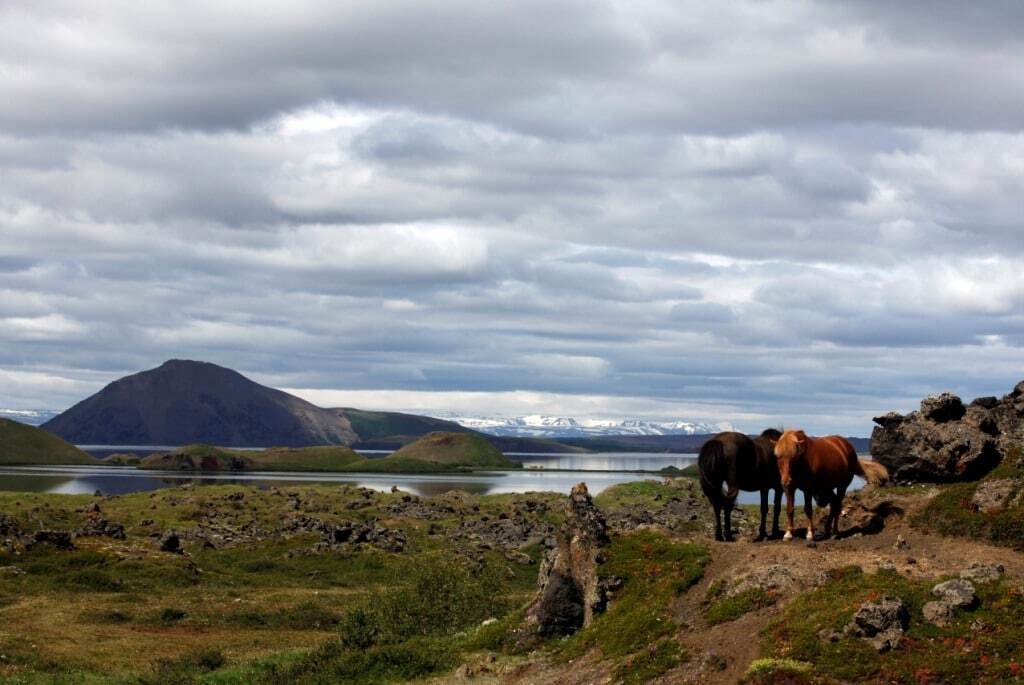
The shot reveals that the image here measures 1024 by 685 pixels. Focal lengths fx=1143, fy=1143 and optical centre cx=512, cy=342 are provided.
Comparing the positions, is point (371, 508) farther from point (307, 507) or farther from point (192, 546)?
point (192, 546)

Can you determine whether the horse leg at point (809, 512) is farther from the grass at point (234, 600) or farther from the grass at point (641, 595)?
the grass at point (234, 600)

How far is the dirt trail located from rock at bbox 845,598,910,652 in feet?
9.28

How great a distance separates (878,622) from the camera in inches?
1156

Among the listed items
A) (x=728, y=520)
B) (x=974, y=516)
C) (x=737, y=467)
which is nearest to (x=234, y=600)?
(x=728, y=520)

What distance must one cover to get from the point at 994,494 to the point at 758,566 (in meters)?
8.40

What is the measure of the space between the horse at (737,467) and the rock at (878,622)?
861 cm

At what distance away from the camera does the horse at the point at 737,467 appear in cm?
3841

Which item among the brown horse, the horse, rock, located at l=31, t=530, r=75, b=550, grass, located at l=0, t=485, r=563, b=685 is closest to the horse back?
the brown horse

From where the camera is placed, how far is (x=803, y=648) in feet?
96.6

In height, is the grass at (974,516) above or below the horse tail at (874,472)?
below

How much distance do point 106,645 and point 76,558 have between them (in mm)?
32593

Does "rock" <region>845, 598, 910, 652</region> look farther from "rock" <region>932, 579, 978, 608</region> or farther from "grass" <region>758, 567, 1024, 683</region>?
"rock" <region>932, 579, 978, 608</region>

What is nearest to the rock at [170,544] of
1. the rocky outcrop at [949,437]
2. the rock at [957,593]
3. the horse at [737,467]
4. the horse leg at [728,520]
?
the horse leg at [728,520]

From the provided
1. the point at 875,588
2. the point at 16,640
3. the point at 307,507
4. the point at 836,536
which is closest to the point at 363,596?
the point at 16,640
